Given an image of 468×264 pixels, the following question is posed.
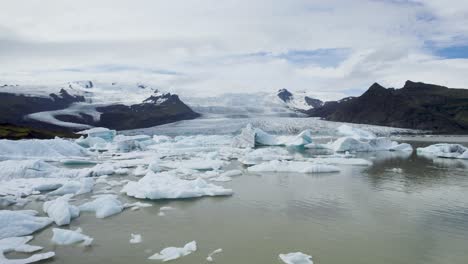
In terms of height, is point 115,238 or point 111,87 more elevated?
point 111,87

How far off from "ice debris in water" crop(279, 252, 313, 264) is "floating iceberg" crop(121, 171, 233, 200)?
6.14 meters

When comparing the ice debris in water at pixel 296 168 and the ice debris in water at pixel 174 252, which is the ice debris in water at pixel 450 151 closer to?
the ice debris in water at pixel 296 168

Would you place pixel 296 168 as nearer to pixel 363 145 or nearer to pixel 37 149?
pixel 363 145

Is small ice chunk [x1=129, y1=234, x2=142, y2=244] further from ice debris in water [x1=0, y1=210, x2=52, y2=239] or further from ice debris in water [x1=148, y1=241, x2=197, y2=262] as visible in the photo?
ice debris in water [x1=0, y1=210, x2=52, y2=239]

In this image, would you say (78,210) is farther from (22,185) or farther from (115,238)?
(22,185)

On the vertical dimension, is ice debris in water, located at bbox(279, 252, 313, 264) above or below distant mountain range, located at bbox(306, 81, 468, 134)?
below

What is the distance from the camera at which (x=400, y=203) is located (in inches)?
515

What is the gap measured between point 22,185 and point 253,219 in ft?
31.6

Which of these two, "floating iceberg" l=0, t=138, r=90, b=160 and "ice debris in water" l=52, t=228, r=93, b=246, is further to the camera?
"floating iceberg" l=0, t=138, r=90, b=160

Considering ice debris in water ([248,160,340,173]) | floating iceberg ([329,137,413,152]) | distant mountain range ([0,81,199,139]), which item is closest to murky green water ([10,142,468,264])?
ice debris in water ([248,160,340,173])

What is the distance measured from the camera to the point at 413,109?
91.1m

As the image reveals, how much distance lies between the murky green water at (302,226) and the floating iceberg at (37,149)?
16.3 metres

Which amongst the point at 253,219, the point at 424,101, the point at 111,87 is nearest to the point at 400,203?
the point at 253,219

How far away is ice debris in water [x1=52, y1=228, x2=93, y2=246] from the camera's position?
8.88 meters
